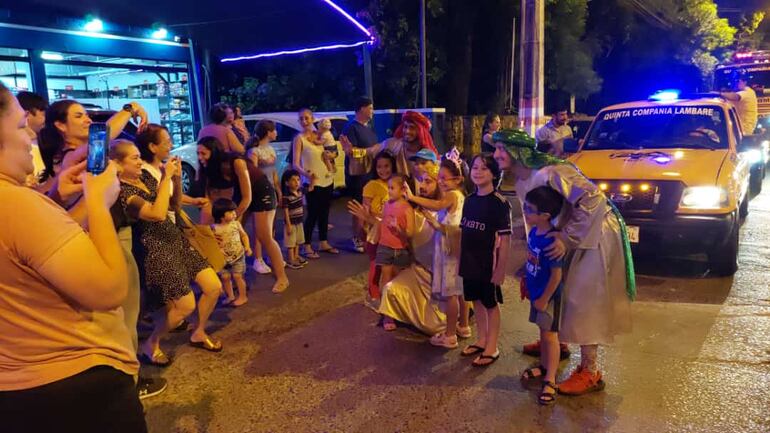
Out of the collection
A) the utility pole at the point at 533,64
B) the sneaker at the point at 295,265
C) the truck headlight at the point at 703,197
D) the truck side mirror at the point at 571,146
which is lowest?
the sneaker at the point at 295,265

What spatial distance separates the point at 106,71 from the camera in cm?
1352

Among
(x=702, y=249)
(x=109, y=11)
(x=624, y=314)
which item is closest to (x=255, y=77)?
(x=109, y=11)

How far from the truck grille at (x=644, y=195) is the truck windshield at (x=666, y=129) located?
1045 mm

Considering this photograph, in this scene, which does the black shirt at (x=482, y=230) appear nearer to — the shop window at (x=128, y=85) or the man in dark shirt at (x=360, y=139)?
the man in dark shirt at (x=360, y=139)

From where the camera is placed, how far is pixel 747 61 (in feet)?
58.8

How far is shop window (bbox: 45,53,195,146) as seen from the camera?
12.4 meters

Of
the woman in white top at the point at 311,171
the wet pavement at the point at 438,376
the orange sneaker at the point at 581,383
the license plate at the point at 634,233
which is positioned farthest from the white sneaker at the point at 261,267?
the license plate at the point at 634,233

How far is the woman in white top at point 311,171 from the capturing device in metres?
6.85

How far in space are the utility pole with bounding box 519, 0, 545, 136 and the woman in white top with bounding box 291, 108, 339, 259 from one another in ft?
11.2

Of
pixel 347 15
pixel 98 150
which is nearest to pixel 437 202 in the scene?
pixel 98 150

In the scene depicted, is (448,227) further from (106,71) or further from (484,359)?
(106,71)

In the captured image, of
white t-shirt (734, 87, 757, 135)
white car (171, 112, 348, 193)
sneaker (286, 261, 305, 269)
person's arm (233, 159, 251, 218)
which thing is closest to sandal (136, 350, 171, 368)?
person's arm (233, 159, 251, 218)

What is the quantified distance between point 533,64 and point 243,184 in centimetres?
520

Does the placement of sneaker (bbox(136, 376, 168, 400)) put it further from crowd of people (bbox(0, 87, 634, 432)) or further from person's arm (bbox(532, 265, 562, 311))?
person's arm (bbox(532, 265, 562, 311))
